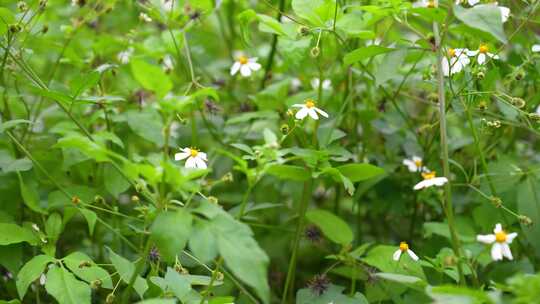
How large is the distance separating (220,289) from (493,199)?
768mm

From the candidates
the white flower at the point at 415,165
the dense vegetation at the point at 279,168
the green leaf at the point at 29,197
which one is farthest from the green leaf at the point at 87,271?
the white flower at the point at 415,165

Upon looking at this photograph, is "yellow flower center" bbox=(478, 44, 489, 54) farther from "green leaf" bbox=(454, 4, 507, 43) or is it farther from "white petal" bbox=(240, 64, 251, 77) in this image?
"white petal" bbox=(240, 64, 251, 77)

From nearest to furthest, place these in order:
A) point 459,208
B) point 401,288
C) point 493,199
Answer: point 493,199 → point 401,288 → point 459,208

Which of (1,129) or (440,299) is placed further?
(1,129)

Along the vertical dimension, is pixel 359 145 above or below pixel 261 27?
below

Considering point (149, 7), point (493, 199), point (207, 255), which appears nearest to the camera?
point (207, 255)

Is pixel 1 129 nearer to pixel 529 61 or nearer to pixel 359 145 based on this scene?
pixel 359 145

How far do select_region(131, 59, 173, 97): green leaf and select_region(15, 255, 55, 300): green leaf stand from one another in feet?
1.89

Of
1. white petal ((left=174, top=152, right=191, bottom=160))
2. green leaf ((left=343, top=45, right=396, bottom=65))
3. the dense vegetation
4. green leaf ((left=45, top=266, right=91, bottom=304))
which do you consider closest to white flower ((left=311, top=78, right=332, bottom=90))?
the dense vegetation

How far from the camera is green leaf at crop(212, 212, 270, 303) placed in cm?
108

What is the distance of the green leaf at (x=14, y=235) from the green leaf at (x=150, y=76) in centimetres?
65

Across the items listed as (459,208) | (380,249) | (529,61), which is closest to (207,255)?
(380,249)

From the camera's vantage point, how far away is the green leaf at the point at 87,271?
1479 millimetres

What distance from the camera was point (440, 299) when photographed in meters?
1.11
